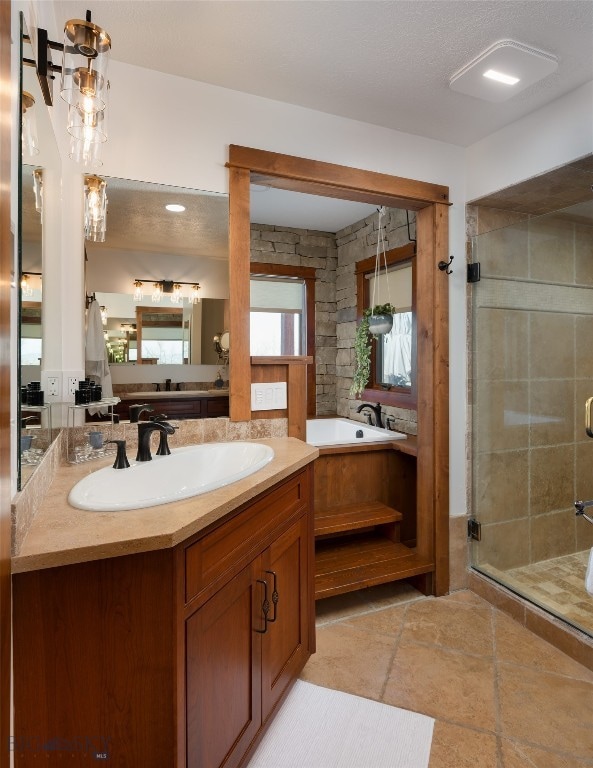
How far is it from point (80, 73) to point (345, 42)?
1023mm

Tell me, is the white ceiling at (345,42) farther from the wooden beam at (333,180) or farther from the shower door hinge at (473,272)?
the shower door hinge at (473,272)

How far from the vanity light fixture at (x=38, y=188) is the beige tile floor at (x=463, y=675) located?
78.6 inches

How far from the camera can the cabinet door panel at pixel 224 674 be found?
1103 millimetres

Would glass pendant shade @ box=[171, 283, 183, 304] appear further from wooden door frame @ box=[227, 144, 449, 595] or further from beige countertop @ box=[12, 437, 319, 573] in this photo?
beige countertop @ box=[12, 437, 319, 573]

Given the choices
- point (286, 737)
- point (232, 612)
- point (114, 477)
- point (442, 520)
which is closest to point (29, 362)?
point (114, 477)

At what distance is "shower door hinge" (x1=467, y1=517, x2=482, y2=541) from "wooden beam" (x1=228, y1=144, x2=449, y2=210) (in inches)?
71.1

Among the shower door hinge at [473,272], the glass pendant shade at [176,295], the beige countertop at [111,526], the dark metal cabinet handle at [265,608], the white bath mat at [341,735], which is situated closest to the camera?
the beige countertop at [111,526]

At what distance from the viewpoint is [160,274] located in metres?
1.97

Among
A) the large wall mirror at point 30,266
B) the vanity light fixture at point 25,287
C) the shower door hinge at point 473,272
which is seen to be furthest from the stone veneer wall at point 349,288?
the vanity light fixture at point 25,287

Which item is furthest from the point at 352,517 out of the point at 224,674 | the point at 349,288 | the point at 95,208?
the point at 349,288

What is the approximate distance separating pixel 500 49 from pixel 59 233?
1767mm

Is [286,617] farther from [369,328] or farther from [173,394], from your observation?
[369,328]

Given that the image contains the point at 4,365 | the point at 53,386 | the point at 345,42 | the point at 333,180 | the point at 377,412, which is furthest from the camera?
the point at 377,412

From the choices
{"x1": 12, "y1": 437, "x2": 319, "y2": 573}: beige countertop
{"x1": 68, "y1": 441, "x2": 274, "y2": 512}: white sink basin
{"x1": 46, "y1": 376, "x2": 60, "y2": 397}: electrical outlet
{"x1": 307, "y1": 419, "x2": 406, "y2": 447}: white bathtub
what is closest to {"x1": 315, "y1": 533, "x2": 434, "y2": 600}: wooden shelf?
{"x1": 307, "y1": 419, "x2": 406, "y2": 447}: white bathtub
